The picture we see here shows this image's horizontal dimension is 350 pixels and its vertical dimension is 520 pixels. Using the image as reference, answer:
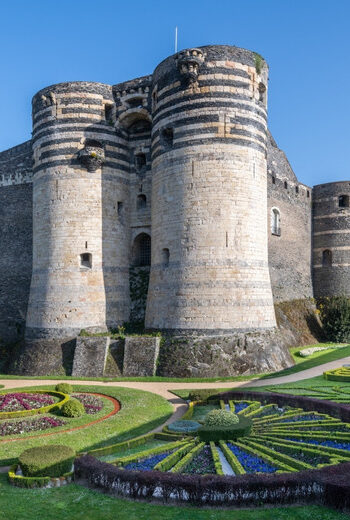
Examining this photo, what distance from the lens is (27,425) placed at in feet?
43.1

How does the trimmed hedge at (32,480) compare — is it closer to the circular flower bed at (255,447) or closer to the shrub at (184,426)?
the circular flower bed at (255,447)

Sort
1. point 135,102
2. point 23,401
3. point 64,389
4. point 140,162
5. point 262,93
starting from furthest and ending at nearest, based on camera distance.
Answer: point 140,162
point 135,102
point 262,93
point 64,389
point 23,401

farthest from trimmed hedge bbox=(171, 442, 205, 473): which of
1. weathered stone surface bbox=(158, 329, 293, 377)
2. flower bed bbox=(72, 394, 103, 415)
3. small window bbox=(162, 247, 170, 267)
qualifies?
small window bbox=(162, 247, 170, 267)

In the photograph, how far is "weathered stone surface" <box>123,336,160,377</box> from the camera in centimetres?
2128

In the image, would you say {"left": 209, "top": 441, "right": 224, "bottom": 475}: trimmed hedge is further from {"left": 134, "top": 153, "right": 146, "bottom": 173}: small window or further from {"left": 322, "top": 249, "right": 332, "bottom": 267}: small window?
{"left": 322, "top": 249, "right": 332, "bottom": 267}: small window

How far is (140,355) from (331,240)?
70.6 ft

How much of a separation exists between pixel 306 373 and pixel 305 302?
545 inches

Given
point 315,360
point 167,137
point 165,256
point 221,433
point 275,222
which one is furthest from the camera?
point 275,222

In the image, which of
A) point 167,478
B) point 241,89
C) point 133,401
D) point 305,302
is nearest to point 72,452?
point 167,478

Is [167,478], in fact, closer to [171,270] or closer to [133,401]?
[133,401]

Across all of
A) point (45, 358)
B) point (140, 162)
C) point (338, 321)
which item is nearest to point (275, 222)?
point (338, 321)

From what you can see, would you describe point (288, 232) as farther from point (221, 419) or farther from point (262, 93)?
point (221, 419)

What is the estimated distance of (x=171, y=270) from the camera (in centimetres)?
2253

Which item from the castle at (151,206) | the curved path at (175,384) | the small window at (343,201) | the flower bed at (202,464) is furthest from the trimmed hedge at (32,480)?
the small window at (343,201)
